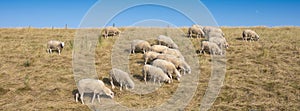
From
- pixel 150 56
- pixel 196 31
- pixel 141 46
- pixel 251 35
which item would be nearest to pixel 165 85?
pixel 150 56

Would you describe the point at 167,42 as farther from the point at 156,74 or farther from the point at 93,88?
the point at 93,88

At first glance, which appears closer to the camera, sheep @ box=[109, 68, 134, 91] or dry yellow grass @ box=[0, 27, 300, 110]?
dry yellow grass @ box=[0, 27, 300, 110]

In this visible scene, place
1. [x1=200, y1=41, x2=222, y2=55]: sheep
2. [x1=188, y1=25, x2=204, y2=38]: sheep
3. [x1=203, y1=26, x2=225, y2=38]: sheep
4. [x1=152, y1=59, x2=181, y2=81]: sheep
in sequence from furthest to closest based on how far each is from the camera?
[x1=188, y1=25, x2=204, y2=38]: sheep < [x1=203, y1=26, x2=225, y2=38]: sheep < [x1=200, y1=41, x2=222, y2=55]: sheep < [x1=152, y1=59, x2=181, y2=81]: sheep

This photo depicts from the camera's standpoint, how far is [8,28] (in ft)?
124

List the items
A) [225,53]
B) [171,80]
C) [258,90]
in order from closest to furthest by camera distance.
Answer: [258,90]
[171,80]
[225,53]

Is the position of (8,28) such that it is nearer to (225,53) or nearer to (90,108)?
(225,53)

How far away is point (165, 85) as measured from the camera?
18.7m

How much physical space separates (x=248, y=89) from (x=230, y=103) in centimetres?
198

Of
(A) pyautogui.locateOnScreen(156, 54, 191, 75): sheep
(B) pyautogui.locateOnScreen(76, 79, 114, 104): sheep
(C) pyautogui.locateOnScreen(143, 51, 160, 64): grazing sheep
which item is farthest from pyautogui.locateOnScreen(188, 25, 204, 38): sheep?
(B) pyautogui.locateOnScreen(76, 79, 114, 104): sheep

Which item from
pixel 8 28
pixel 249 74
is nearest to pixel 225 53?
pixel 249 74

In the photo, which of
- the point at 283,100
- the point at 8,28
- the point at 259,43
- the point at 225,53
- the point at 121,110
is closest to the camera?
the point at 121,110

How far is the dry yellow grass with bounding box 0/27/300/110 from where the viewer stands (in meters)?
16.6

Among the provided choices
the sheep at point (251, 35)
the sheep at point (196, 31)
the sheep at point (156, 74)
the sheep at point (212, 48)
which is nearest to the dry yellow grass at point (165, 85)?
the sheep at point (156, 74)

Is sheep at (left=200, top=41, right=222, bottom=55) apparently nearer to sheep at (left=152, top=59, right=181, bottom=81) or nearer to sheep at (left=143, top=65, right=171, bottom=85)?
sheep at (left=152, top=59, right=181, bottom=81)
